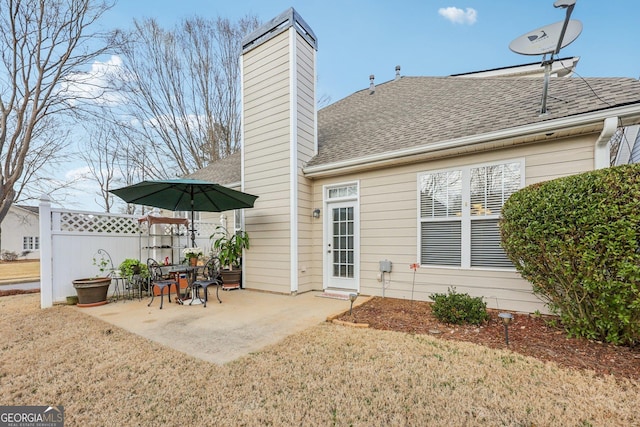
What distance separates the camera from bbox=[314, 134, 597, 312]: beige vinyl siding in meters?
4.02

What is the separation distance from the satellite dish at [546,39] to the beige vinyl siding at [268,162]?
164 inches

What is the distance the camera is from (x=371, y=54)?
34.4 ft

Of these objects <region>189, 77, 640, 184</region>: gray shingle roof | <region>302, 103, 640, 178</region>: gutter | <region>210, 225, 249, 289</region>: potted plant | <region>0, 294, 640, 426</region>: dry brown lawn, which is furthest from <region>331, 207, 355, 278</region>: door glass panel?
<region>0, 294, 640, 426</region>: dry brown lawn

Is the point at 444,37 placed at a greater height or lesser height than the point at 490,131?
greater

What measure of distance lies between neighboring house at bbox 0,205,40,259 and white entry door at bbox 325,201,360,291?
2389 cm

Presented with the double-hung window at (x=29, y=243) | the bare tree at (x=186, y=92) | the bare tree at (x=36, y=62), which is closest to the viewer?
the bare tree at (x=36, y=62)

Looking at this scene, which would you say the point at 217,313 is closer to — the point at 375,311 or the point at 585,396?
the point at 375,311

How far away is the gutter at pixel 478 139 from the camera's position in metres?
3.48

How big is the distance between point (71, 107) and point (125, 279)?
19.6 feet

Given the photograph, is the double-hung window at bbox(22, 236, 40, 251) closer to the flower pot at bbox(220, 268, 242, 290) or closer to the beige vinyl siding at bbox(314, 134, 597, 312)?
the flower pot at bbox(220, 268, 242, 290)

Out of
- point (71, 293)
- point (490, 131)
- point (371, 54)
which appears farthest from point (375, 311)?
point (371, 54)

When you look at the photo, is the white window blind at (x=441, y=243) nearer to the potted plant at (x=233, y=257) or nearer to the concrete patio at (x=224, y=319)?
the concrete patio at (x=224, y=319)

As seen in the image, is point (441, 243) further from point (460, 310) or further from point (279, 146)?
point (279, 146)

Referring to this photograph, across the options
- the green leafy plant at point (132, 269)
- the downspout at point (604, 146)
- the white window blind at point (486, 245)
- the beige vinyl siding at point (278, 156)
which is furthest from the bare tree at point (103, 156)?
the downspout at point (604, 146)
